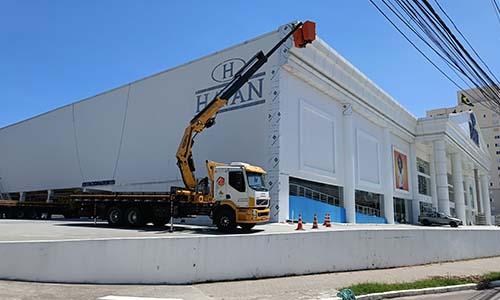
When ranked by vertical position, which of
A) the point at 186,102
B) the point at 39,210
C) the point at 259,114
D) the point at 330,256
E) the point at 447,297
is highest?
the point at 186,102

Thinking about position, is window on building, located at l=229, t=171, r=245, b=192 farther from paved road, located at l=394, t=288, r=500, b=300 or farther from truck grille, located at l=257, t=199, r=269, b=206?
paved road, located at l=394, t=288, r=500, b=300

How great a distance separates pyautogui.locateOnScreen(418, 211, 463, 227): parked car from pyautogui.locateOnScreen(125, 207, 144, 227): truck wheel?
3132cm

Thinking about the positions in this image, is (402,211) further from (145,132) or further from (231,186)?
(231,186)

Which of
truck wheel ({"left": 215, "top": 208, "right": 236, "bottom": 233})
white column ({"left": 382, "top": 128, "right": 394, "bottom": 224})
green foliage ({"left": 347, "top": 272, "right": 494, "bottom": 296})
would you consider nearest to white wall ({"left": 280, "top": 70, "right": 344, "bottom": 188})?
truck wheel ({"left": 215, "top": 208, "right": 236, "bottom": 233})

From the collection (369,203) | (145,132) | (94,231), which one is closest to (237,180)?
(94,231)

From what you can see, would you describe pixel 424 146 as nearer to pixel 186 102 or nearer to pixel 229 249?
pixel 186 102

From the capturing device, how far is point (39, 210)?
27.9 m

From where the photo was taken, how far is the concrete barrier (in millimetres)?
9703

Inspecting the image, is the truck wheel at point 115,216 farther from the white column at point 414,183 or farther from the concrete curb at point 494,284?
the white column at point 414,183

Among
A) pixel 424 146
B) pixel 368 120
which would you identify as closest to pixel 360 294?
pixel 368 120

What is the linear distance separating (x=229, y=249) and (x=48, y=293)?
14.7 ft

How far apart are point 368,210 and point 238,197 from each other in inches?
886

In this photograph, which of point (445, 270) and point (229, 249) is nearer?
point (229, 249)

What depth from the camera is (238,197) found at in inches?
652
